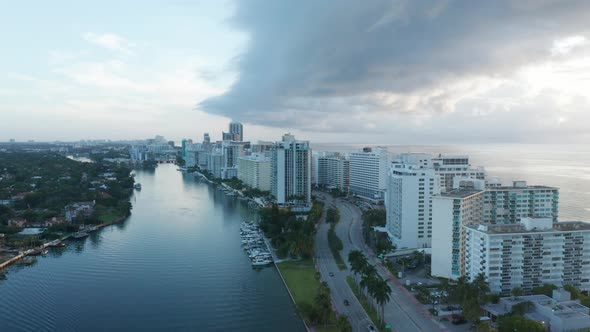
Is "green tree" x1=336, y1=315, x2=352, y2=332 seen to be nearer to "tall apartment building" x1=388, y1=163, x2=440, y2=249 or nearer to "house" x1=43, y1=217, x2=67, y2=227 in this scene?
"tall apartment building" x1=388, y1=163, x2=440, y2=249

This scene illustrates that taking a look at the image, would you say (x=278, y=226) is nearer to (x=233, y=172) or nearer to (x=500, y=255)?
(x=500, y=255)

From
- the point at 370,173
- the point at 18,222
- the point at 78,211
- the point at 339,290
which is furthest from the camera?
the point at 370,173

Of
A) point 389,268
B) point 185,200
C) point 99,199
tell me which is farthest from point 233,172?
point 389,268

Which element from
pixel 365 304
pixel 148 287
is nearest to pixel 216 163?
pixel 148 287

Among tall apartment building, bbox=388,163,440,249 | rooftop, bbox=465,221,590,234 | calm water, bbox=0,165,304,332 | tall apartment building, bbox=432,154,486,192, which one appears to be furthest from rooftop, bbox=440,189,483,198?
calm water, bbox=0,165,304,332

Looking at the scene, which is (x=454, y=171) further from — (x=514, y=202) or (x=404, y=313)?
(x=404, y=313)
